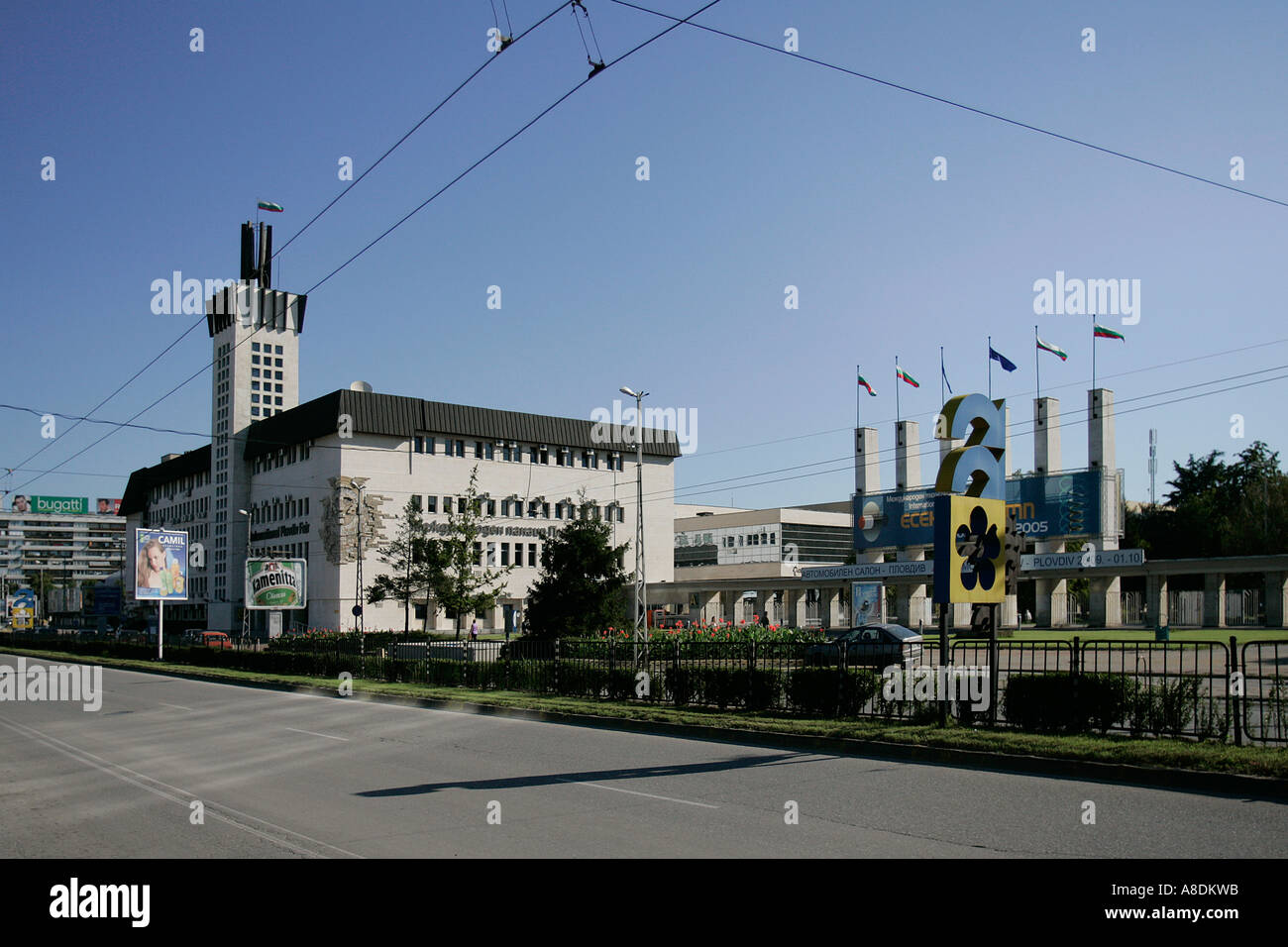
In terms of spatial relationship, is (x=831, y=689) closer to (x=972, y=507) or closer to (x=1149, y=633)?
(x=972, y=507)

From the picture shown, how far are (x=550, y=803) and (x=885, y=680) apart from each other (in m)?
8.61

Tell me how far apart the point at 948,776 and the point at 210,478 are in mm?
93958

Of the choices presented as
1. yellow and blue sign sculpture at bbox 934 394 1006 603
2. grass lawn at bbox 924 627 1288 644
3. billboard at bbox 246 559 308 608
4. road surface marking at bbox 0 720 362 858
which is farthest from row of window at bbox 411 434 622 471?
yellow and blue sign sculpture at bbox 934 394 1006 603

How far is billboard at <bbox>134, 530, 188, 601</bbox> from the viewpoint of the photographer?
4950 centimetres

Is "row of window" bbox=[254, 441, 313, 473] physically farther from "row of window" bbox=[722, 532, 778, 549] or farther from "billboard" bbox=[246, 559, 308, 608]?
"row of window" bbox=[722, 532, 778, 549]

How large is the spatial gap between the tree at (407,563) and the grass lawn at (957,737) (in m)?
37.2

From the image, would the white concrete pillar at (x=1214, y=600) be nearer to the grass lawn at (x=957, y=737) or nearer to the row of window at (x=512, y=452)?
the grass lawn at (x=957, y=737)

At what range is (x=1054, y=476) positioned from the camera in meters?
55.2

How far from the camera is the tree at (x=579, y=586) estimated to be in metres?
38.1

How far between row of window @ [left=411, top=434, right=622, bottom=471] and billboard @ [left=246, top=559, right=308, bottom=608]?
2606cm

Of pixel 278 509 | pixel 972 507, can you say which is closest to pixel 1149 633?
pixel 972 507

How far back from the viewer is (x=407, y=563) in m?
65.7
